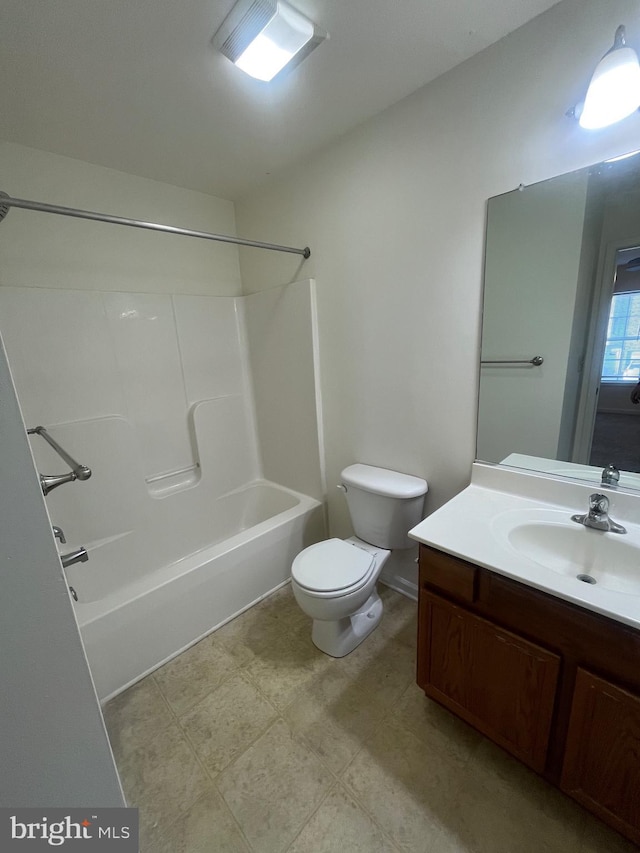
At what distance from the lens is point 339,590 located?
4.69 feet

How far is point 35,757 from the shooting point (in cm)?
69

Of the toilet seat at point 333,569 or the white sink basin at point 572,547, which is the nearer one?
the white sink basin at point 572,547

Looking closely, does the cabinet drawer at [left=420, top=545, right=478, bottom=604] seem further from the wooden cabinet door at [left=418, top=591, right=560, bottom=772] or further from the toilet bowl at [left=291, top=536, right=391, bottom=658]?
the toilet bowl at [left=291, top=536, right=391, bottom=658]

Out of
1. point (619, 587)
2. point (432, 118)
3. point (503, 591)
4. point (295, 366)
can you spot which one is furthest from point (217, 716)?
point (432, 118)

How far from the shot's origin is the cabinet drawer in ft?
3.39

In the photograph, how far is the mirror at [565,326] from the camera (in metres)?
1.09

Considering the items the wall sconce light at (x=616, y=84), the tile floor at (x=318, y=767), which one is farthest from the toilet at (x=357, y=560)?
the wall sconce light at (x=616, y=84)

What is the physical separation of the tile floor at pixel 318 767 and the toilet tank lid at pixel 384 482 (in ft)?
2.42

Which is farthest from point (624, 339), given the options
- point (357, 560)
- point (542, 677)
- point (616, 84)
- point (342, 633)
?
point (342, 633)

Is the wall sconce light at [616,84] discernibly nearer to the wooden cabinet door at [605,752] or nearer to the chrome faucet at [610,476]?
the chrome faucet at [610,476]

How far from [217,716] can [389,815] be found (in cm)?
70

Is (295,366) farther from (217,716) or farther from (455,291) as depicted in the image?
(217,716)

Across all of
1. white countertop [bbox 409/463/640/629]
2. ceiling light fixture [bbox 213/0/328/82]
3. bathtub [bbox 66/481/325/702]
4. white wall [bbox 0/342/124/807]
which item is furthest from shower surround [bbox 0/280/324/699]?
white countertop [bbox 409/463/640/629]

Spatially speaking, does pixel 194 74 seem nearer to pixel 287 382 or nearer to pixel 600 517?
pixel 287 382
